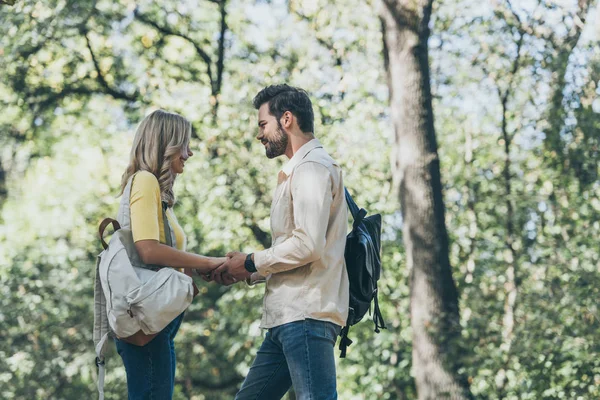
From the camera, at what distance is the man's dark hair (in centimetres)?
344

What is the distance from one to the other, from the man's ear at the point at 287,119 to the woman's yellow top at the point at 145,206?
56 centimetres

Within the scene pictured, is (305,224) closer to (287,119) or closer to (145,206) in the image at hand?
(287,119)

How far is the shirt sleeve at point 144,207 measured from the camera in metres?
3.29

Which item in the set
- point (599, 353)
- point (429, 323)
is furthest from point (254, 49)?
point (599, 353)

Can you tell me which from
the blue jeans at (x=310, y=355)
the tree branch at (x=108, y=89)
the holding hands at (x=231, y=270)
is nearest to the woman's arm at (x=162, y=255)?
the holding hands at (x=231, y=270)

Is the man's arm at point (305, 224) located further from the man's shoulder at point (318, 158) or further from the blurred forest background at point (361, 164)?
the blurred forest background at point (361, 164)

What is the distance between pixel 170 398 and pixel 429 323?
4.50m

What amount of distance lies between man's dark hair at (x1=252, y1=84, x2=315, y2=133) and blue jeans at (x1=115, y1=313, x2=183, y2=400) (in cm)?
99

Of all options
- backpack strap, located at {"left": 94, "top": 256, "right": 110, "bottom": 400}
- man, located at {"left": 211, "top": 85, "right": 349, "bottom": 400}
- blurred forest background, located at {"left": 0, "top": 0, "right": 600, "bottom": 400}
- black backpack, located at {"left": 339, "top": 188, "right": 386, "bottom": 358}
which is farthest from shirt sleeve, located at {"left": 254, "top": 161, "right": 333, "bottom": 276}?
blurred forest background, located at {"left": 0, "top": 0, "right": 600, "bottom": 400}

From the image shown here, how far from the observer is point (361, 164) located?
10.6 metres

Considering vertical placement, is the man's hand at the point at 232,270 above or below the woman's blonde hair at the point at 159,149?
below

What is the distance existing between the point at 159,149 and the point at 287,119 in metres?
0.53

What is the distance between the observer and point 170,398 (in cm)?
335

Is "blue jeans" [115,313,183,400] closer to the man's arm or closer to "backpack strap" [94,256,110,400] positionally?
"backpack strap" [94,256,110,400]
